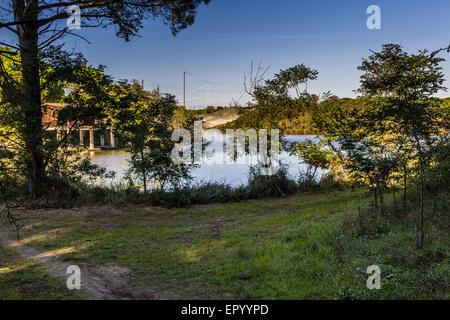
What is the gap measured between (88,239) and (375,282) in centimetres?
528

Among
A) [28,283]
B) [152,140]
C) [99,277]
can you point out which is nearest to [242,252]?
[99,277]

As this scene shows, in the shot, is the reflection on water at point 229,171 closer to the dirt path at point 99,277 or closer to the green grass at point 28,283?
the dirt path at point 99,277

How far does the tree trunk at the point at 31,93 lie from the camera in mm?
7320

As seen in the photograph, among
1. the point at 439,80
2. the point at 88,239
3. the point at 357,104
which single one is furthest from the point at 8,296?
the point at 357,104

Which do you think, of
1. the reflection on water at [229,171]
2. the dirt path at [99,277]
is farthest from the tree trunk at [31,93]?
the dirt path at [99,277]

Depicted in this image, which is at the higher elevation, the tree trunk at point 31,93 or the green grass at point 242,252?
the tree trunk at point 31,93

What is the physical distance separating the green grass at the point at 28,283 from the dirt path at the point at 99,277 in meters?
0.13

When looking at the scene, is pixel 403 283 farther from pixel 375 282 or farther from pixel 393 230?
pixel 393 230

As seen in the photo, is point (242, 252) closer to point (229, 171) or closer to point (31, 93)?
point (31, 93)

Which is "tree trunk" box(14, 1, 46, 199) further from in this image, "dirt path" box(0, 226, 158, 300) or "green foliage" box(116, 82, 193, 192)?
"dirt path" box(0, 226, 158, 300)

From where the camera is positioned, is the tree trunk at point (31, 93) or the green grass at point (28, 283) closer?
the green grass at point (28, 283)

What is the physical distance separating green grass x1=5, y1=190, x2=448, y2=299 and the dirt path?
7.5 inches

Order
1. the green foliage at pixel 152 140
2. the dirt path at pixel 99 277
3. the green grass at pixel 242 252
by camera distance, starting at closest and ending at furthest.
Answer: the green grass at pixel 242 252 < the dirt path at pixel 99 277 < the green foliage at pixel 152 140

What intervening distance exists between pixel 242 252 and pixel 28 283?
121 inches
